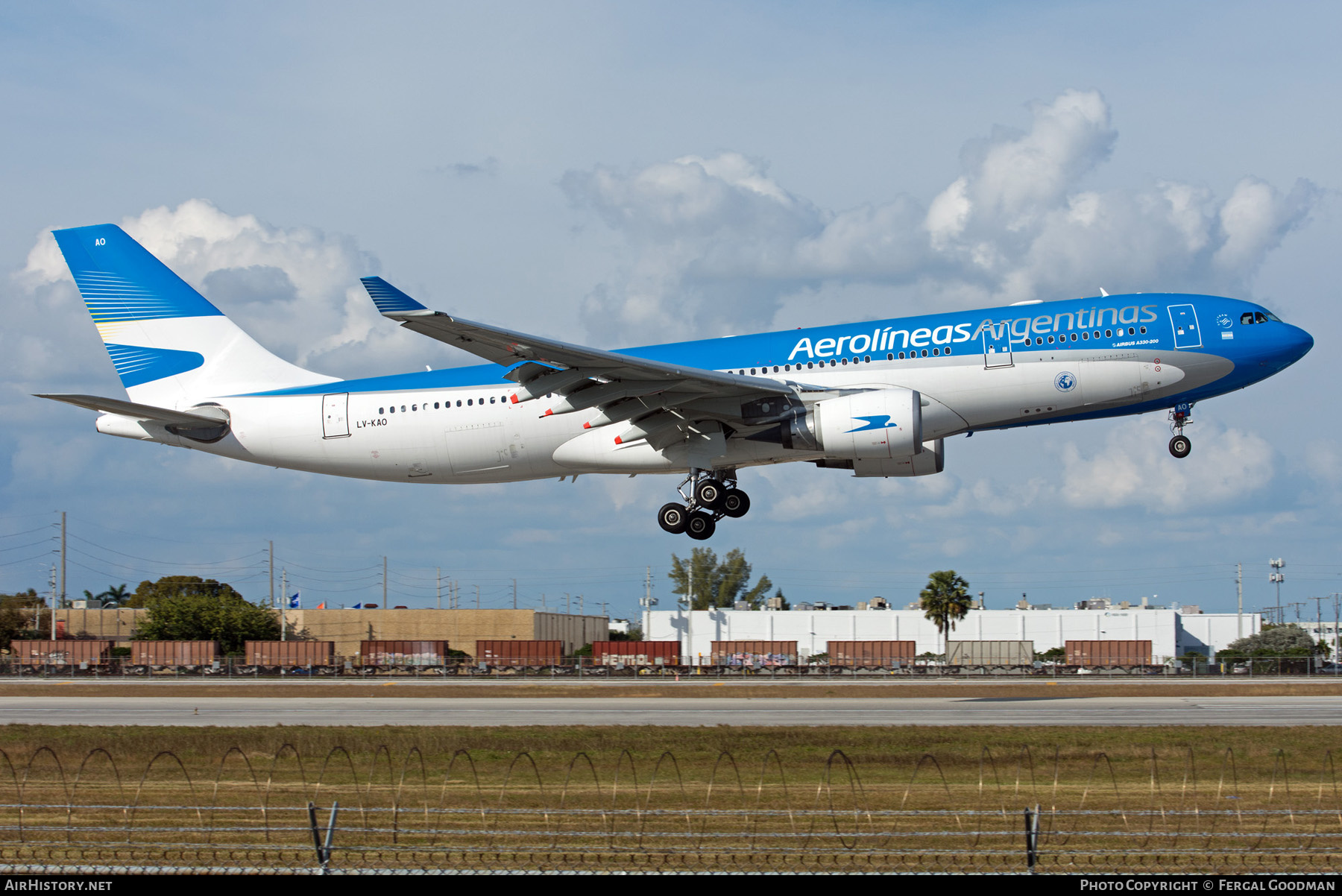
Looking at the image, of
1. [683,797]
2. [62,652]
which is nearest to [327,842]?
[683,797]

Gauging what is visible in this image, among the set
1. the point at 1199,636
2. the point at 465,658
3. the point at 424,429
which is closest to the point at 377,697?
the point at 424,429

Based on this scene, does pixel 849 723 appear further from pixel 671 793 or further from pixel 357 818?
pixel 357 818

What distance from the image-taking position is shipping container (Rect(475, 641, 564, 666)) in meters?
79.2

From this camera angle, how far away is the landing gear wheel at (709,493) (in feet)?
112

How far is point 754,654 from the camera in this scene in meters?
81.5

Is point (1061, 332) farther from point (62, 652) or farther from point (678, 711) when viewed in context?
point (62, 652)

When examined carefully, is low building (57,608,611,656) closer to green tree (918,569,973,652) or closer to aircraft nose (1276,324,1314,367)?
green tree (918,569,973,652)

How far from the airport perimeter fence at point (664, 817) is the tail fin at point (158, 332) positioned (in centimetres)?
1362

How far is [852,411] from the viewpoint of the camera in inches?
1199

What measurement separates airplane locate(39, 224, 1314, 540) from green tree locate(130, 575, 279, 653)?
5910cm

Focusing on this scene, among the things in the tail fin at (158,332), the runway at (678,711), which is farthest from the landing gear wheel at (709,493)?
the tail fin at (158,332)

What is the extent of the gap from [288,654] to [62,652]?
639 inches

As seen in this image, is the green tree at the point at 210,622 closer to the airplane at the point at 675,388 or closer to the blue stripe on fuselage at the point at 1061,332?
the airplane at the point at 675,388

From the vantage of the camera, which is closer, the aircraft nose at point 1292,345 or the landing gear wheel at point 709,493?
the aircraft nose at point 1292,345
